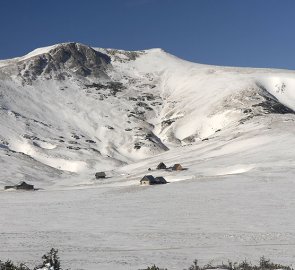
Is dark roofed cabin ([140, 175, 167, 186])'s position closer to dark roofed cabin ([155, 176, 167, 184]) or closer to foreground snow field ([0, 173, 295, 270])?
dark roofed cabin ([155, 176, 167, 184])

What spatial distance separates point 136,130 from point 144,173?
63.8 metres

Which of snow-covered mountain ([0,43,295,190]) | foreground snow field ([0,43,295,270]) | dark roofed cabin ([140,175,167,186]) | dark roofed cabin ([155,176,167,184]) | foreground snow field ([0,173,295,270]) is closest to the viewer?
foreground snow field ([0,173,295,270])

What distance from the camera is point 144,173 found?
100m

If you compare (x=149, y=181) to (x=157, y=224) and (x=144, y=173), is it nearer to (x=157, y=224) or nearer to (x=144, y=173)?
(x=144, y=173)

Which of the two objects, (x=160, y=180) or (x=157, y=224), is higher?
(x=160, y=180)

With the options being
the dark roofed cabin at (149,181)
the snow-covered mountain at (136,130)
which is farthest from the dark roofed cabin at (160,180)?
the snow-covered mountain at (136,130)

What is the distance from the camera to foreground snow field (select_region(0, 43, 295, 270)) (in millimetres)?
36938

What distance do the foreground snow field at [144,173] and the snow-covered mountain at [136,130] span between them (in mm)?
417

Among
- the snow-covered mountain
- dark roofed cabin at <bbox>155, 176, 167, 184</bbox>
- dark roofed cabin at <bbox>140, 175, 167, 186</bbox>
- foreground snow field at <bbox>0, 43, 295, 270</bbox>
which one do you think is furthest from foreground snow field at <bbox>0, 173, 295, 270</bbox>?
the snow-covered mountain

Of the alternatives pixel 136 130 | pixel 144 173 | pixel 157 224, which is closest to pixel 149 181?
pixel 144 173

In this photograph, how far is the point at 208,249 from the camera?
35.6 metres

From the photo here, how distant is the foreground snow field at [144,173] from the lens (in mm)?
36938

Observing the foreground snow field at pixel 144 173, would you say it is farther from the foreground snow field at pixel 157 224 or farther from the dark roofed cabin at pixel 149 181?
the dark roofed cabin at pixel 149 181

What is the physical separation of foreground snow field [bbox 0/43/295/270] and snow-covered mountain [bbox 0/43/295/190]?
16.4 inches
